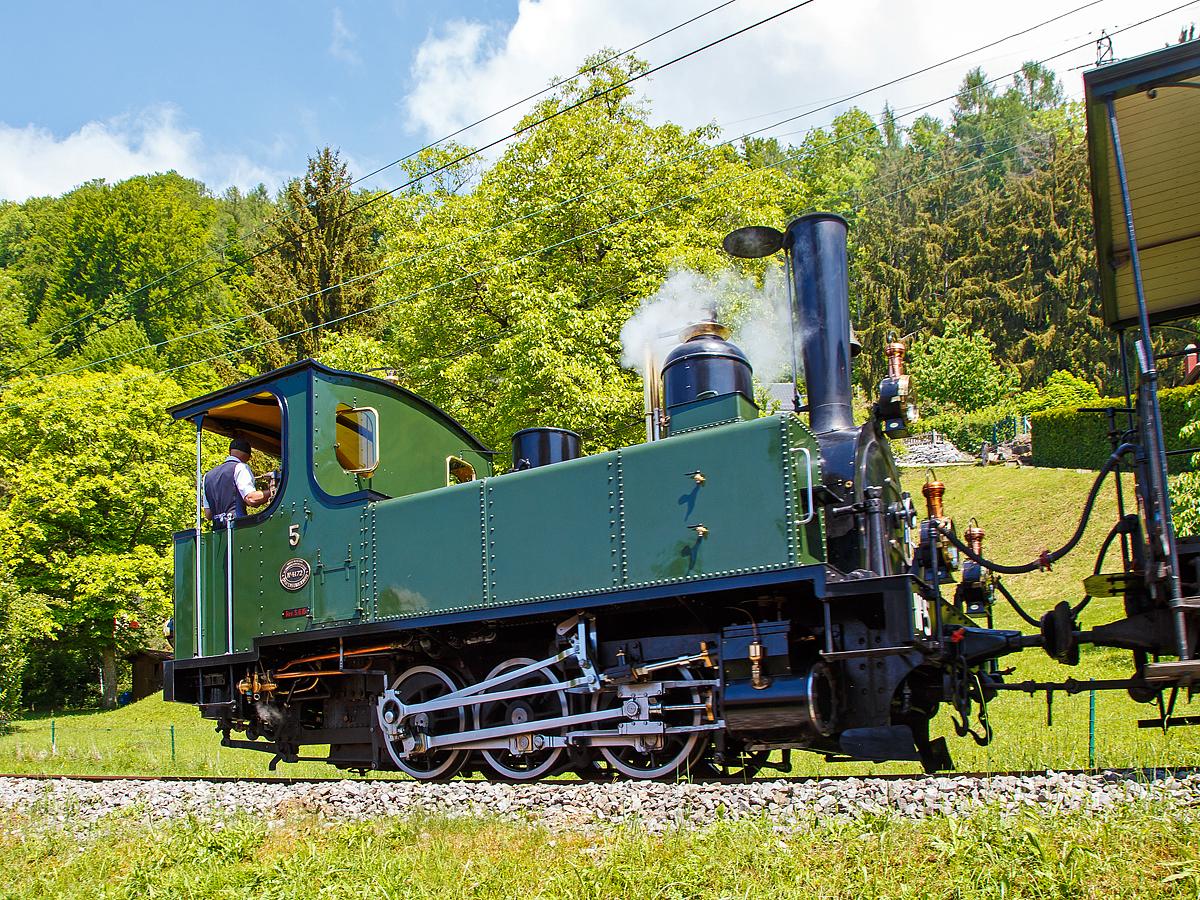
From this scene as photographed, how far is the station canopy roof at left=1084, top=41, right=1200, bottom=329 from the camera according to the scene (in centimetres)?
505

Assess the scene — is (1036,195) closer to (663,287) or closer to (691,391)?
(663,287)

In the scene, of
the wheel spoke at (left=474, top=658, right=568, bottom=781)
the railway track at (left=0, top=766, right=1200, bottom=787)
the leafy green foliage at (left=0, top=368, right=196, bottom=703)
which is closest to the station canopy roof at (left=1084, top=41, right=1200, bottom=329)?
the railway track at (left=0, top=766, right=1200, bottom=787)

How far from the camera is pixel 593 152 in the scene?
1872cm

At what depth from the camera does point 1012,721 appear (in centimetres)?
1184

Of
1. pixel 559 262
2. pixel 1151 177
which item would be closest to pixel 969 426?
pixel 559 262

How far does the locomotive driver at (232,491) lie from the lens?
27.4ft

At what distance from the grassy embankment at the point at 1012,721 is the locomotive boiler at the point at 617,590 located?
4.65 feet

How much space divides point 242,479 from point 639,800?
4.97 metres

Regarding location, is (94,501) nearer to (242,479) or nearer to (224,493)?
(224,493)

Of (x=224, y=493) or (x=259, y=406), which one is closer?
(x=224, y=493)

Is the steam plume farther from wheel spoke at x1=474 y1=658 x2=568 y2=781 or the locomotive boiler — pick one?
wheel spoke at x1=474 y1=658 x2=568 y2=781

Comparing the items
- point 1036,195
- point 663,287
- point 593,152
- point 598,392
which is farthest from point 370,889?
point 1036,195

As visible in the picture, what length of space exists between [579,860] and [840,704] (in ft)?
7.46

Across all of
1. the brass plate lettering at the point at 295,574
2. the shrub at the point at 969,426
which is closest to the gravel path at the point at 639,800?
the brass plate lettering at the point at 295,574
